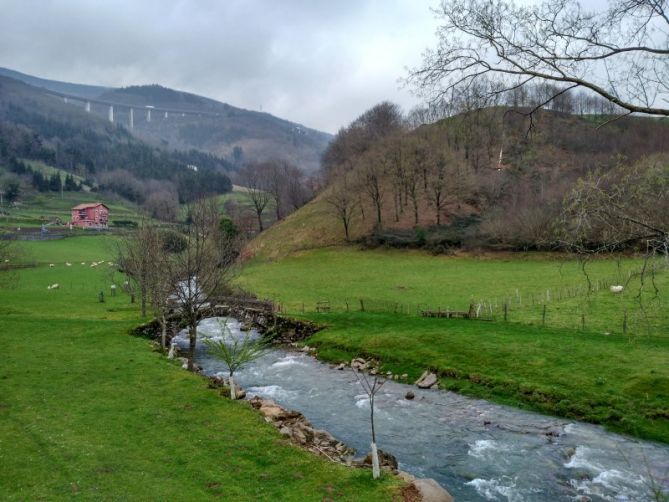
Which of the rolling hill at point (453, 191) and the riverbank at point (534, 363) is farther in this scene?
the rolling hill at point (453, 191)

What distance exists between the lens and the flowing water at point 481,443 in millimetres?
16234

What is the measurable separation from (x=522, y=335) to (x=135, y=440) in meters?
24.3

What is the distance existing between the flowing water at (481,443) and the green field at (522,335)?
5.67 feet

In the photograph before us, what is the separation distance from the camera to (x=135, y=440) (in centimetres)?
1709

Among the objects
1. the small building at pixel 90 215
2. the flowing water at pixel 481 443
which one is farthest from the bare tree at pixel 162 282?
the small building at pixel 90 215

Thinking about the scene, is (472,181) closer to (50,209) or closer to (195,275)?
(195,275)

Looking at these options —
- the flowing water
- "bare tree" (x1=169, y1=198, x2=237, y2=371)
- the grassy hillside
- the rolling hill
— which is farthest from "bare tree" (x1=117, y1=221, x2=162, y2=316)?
the rolling hill

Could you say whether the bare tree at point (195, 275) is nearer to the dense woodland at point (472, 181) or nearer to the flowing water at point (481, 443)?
the flowing water at point (481, 443)

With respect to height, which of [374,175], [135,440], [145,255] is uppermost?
[374,175]

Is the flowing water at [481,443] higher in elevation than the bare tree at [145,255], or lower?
lower

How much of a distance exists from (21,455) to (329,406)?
14.0m

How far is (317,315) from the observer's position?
42.2m

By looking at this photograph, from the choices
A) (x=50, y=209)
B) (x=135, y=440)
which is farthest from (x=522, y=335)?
(x=50, y=209)

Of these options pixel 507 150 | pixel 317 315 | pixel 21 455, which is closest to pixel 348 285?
pixel 317 315
